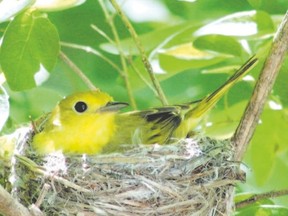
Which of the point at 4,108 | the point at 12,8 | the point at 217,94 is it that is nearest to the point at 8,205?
the point at 4,108

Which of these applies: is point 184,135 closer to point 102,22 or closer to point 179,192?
point 179,192

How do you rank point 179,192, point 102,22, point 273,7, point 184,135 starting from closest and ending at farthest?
1. point 179,192
2. point 273,7
3. point 184,135
4. point 102,22

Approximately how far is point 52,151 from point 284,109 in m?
0.81

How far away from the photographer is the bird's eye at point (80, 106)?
10.6 feet

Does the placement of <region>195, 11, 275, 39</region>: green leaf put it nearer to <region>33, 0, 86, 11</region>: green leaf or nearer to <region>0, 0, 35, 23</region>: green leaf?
<region>33, 0, 86, 11</region>: green leaf

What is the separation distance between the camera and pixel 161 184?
2844mm

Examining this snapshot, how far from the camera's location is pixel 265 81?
2727mm

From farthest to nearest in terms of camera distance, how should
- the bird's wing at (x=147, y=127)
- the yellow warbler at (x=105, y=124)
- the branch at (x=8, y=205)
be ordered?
the bird's wing at (x=147, y=127), the yellow warbler at (x=105, y=124), the branch at (x=8, y=205)

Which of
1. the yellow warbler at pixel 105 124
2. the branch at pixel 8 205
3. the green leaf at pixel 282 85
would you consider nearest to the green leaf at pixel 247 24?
the green leaf at pixel 282 85

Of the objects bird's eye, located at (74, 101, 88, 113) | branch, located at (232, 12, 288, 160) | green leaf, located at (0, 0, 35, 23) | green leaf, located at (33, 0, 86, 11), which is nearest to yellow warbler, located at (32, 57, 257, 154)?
bird's eye, located at (74, 101, 88, 113)

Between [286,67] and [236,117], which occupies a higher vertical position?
[286,67]

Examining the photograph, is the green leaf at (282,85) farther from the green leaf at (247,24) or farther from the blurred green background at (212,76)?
the green leaf at (247,24)

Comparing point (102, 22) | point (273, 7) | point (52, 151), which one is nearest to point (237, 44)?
point (273, 7)

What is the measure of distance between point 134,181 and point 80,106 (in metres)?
0.50
